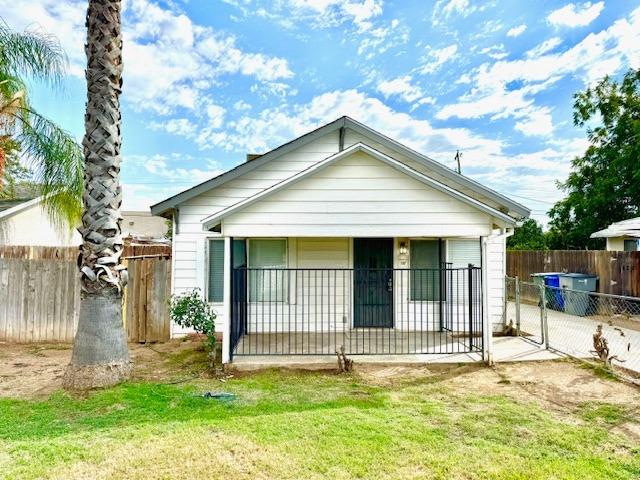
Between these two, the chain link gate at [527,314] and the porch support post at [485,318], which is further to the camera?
the chain link gate at [527,314]

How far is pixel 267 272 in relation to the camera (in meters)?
9.31

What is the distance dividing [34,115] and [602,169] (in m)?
26.4

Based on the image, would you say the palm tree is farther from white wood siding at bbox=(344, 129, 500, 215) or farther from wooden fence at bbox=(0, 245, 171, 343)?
white wood siding at bbox=(344, 129, 500, 215)

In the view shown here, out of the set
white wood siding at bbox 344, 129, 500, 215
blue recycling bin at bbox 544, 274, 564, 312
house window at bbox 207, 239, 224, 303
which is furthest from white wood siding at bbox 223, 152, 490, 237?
blue recycling bin at bbox 544, 274, 564, 312

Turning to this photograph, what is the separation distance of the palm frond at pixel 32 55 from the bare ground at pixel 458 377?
606cm

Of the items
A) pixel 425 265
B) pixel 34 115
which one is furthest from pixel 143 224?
pixel 425 265

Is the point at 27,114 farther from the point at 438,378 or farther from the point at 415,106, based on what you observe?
the point at 415,106

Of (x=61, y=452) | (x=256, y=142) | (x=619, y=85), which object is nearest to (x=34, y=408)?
(x=61, y=452)

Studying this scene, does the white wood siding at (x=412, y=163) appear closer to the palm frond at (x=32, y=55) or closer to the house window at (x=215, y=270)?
the house window at (x=215, y=270)

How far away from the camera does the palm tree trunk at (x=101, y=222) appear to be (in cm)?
565

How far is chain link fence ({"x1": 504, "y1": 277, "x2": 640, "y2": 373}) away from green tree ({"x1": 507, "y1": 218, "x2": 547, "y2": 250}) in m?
12.1

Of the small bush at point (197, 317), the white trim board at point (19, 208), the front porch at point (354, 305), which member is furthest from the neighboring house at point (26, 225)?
the small bush at point (197, 317)

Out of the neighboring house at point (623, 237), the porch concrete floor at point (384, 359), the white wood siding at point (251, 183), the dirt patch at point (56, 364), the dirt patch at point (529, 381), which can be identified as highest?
the white wood siding at point (251, 183)

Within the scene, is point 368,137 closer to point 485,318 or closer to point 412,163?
point 412,163
